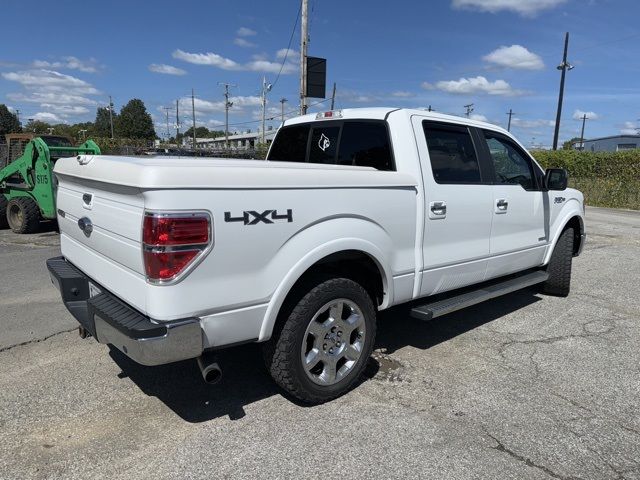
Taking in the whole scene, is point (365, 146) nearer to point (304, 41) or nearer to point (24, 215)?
point (24, 215)

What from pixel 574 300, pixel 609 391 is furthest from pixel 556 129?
pixel 609 391

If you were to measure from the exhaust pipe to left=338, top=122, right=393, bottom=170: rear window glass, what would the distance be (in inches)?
77.5

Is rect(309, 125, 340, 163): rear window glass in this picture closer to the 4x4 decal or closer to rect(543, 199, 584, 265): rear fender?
the 4x4 decal

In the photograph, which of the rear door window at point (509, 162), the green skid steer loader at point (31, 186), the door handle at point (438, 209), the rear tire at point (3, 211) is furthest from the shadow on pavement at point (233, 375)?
the rear tire at point (3, 211)

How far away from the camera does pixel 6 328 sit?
15.4 ft

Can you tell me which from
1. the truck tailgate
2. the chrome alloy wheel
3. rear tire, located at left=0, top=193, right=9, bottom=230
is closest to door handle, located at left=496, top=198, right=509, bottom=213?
the chrome alloy wheel

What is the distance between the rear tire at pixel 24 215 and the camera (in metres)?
10.3

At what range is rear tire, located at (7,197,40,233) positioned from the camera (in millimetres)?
10336

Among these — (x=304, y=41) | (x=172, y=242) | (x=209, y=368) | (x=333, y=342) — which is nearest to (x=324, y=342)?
(x=333, y=342)

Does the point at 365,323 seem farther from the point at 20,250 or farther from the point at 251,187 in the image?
the point at 20,250

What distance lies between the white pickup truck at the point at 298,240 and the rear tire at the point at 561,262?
3.88 ft

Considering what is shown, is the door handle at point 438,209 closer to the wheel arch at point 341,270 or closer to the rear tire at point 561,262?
the wheel arch at point 341,270

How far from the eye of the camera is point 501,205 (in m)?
4.60

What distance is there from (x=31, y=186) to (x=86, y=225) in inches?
340
